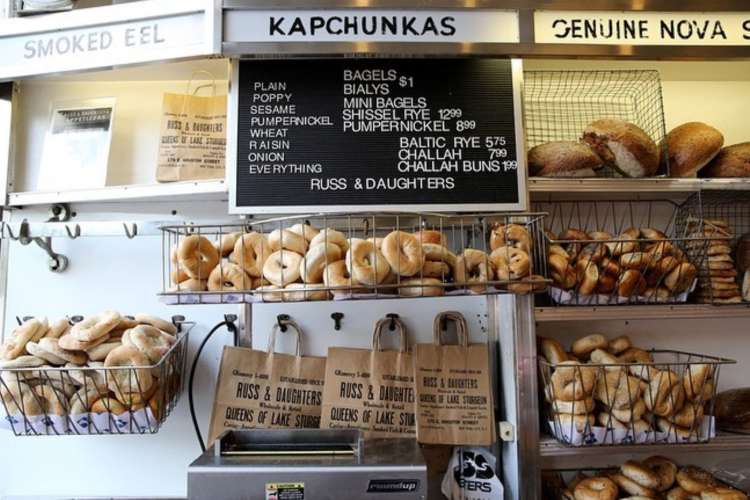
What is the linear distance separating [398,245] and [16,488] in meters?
1.61

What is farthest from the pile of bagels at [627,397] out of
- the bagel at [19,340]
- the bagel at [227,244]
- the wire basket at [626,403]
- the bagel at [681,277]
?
the bagel at [19,340]

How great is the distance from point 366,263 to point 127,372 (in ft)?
2.43

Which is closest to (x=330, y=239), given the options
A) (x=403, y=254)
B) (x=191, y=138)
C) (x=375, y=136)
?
(x=403, y=254)

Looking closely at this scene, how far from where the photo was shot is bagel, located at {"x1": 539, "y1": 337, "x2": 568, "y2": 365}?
1473 mm

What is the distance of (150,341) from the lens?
4.63 ft

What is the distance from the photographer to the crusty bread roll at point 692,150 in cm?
157

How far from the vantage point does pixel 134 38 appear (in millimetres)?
1450

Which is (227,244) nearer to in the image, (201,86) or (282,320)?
(282,320)

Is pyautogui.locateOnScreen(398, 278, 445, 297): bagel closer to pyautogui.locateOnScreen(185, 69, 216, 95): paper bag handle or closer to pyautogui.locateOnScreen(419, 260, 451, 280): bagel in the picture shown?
pyautogui.locateOnScreen(419, 260, 451, 280): bagel

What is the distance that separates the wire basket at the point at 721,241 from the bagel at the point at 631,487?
601 millimetres

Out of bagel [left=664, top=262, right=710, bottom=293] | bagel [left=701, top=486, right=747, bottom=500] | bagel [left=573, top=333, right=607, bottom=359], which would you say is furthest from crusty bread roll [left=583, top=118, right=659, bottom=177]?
bagel [left=701, top=486, right=747, bottom=500]

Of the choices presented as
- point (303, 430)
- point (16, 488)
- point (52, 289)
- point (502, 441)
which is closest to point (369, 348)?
point (303, 430)

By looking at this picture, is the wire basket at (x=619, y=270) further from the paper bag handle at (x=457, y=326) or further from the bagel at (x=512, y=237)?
the paper bag handle at (x=457, y=326)

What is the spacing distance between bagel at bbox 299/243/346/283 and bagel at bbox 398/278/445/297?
0.19m
